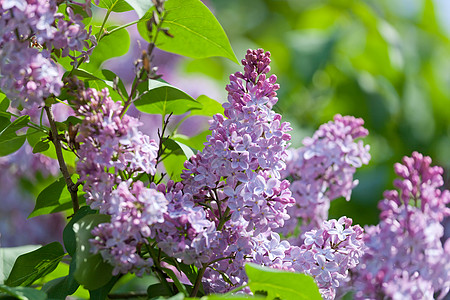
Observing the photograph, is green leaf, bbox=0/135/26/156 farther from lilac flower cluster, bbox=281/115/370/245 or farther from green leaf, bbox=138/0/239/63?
lilac flower cluster, bbox=281/115/370/245

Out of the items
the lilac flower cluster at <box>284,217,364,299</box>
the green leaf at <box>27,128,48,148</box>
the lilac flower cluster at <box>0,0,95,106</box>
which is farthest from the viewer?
the green leaf at <box>27,128,48,148</box>

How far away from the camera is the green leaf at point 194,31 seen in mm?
788

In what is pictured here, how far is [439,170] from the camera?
0.68m

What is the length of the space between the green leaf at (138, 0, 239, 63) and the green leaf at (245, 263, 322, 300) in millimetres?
288

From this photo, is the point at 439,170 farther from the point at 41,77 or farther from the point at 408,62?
the point at 408,62

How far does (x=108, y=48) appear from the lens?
89 cm

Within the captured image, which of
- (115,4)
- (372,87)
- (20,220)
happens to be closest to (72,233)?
(115,4)

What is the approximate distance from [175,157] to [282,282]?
1.07 feet

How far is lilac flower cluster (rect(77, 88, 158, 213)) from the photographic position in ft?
2.06

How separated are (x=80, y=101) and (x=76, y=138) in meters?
0.04

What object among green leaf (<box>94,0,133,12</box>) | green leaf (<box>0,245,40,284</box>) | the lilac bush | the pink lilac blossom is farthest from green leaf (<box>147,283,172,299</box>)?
the pink lilac blossom

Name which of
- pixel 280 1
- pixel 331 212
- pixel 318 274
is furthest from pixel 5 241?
pixel 280 1

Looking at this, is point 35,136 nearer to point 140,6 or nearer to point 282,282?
point 140,6

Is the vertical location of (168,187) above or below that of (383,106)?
above
